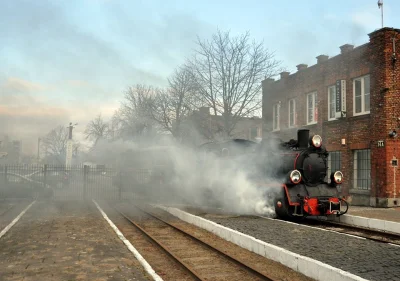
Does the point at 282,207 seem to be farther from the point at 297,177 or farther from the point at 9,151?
the point at 9,151

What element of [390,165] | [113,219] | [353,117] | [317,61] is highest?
[317,61]

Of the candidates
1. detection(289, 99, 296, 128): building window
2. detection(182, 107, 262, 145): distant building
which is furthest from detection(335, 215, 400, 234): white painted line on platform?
detection(182, 107, 262, 145): distant building

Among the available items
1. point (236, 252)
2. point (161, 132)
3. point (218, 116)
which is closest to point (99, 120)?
point (161, 132)

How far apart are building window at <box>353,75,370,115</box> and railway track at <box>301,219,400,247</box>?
6.77 m

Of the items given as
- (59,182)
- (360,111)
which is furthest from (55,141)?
(360,111)

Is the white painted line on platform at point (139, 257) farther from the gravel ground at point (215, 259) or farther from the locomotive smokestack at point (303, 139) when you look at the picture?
the locomotive smokestack at point (303, 139)

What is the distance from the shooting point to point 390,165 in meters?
13.9

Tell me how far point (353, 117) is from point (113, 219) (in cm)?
1078

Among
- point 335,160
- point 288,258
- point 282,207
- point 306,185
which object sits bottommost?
point 288,258

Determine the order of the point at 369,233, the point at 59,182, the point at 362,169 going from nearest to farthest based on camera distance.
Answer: the point at 369,233 → the point at 362,169 → the point at 59,182

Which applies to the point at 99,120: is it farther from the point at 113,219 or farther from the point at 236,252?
the point at 236,252

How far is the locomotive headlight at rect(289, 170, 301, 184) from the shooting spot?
10177 mm

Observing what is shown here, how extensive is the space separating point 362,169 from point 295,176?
6739 mm

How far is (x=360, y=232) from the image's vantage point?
8961mm
